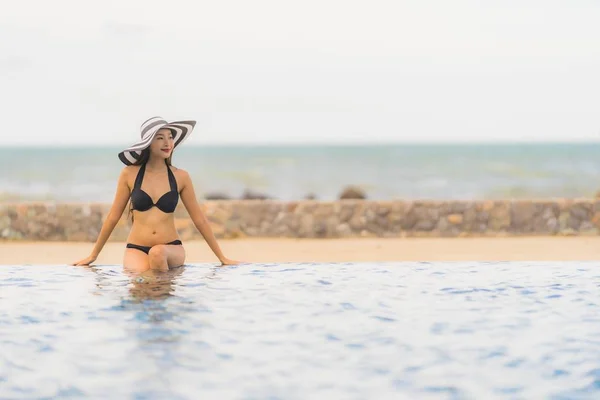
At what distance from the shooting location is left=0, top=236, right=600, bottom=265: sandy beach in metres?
10.6

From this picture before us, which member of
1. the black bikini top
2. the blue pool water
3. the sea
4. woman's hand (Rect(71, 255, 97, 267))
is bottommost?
the blue pool water

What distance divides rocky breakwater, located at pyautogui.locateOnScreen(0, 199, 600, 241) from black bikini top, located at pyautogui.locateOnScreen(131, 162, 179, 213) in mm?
5664

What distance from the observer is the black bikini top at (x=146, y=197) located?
6.92 meters

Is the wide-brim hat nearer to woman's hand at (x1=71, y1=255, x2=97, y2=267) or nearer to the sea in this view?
woman's hand at (x1=71, y1=255, x2=97, y2=267)

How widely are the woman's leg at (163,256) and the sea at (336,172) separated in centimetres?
2984

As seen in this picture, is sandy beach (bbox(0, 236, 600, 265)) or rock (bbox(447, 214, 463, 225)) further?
rock (bbox(447, 214, 463, 225))

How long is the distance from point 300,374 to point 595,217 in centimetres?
935

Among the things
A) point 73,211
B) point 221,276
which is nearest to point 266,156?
point 73,211

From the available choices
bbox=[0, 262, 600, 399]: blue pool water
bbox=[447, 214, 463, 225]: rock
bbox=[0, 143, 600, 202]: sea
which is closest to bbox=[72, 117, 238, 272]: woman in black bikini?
bbox=[0, 262, 600, 399]: blue pool water

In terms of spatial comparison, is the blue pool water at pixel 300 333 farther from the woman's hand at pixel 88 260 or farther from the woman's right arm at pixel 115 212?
the woman's right arm at pixel 115 212

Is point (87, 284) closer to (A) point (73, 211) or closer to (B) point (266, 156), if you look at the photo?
(A) point (73, 211)

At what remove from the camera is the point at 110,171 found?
2041 inches

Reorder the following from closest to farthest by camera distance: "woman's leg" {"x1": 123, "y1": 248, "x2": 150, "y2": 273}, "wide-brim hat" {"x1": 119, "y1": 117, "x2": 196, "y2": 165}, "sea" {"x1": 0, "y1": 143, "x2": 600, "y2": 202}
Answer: "wide-brim hat" {"x1": 119, "y1": 117, "x2": 196, "y2": 165} < "woman's leg" {"x1": 123, "y1": 248, "x2": 150, "y2": 273} < "sea" {"x1": 0, "y1": 143, "x2": 600, "y2": 202}

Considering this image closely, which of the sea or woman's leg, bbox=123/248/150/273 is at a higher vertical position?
the sea
